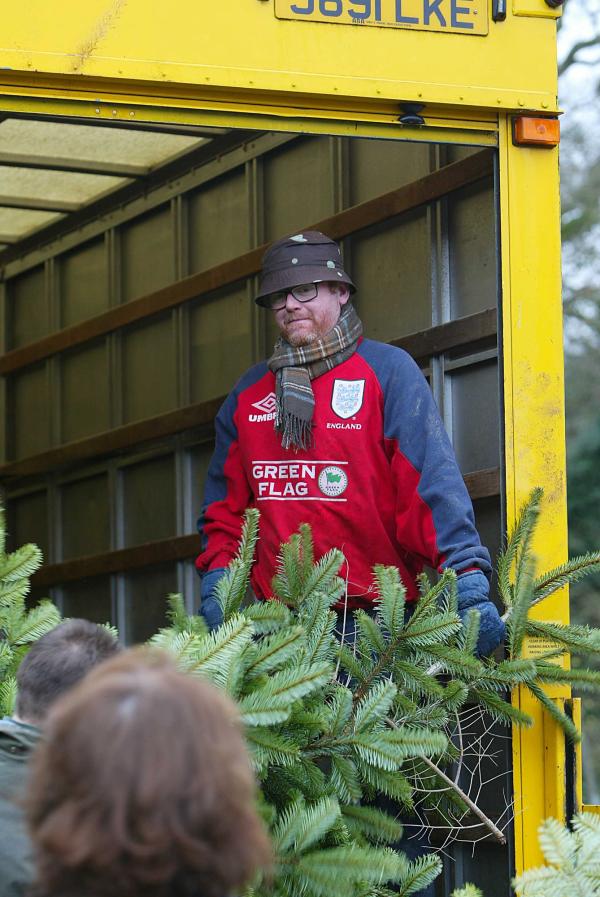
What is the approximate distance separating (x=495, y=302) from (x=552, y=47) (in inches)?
33.8

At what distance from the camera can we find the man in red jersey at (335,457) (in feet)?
14.4

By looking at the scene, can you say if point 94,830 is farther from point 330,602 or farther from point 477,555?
point 477,555

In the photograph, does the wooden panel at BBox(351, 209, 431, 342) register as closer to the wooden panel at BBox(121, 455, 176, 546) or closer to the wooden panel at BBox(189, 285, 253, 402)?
the wooden panel at BBox(189, 285, 253, 402)

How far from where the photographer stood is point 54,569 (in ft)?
25.9

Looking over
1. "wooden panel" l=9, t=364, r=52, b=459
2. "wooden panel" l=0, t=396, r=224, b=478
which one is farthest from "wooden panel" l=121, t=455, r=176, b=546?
"wooden panel" l=9, t=364, r=52, b=459

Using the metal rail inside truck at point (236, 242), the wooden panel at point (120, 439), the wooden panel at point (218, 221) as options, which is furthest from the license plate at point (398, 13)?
the wooden panel at point (120, 439)

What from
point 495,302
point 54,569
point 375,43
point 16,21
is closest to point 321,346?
point 495,302

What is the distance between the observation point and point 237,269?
21.8 ft

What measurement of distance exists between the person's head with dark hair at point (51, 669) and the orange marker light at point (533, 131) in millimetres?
2495

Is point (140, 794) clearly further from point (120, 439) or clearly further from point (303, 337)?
point (120, 439)

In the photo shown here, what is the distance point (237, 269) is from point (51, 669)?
4.28m

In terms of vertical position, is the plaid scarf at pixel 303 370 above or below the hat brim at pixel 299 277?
below

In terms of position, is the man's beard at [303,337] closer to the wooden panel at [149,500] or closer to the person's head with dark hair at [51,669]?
the person's head with dark hair at [51,669]

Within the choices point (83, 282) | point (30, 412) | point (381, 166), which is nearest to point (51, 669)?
point (381, 166)
